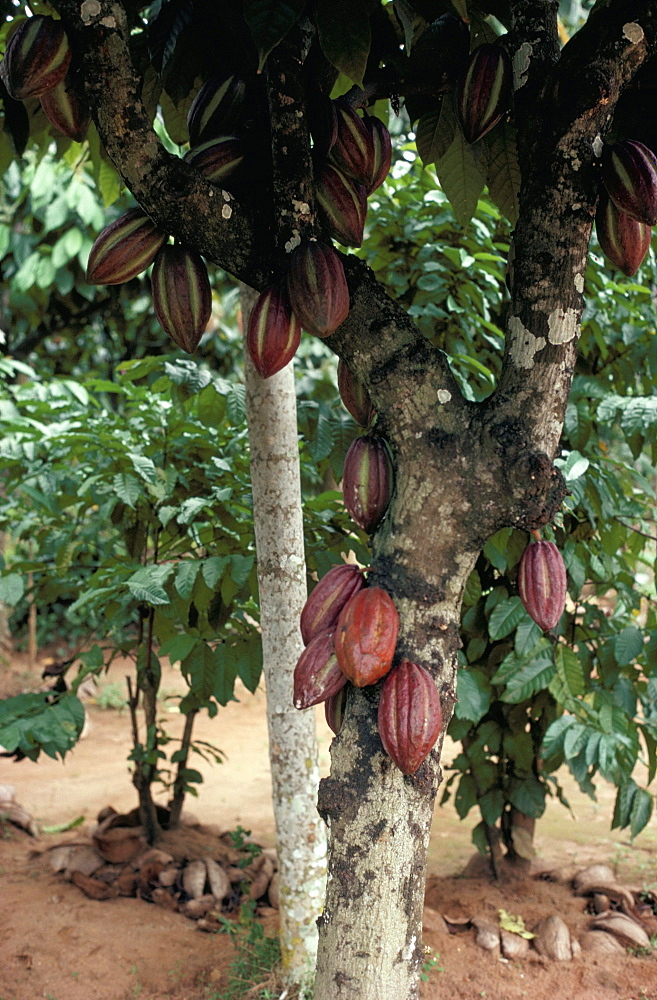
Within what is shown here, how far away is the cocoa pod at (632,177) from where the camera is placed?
0.84 meters

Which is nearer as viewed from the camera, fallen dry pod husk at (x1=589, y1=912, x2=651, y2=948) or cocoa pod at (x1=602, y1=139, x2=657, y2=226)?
cocoa pod at (x1=602, y1=139, x2=657, y2=226)

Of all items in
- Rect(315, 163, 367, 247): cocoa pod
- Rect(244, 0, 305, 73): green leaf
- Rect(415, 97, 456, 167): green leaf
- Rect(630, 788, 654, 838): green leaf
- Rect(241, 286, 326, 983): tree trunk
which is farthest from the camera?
Rect(630, 788, 654, 838): green leaf

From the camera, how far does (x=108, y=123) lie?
0.90m

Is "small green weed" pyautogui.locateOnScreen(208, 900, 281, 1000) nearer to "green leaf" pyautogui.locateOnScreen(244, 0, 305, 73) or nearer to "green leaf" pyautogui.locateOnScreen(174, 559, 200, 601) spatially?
"green leaf" pyautogui.locateOnScreen(174, 559, 200, 601)

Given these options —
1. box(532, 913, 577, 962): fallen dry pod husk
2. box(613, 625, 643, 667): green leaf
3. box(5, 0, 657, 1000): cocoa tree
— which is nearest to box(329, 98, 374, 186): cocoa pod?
box(5, 0, 657, 1000): cocoa tree

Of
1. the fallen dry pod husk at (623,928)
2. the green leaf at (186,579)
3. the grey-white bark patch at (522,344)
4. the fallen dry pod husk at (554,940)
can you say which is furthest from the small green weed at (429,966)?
the grey-white bark patch at (522,344)

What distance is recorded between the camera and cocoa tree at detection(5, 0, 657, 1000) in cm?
83

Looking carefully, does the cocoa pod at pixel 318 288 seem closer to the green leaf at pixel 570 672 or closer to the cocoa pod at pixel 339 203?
the cocoa pod at pixel 339 203

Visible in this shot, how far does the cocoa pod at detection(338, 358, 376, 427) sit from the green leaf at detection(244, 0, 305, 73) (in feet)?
1.16

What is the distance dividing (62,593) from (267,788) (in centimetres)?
197

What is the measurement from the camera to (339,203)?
0.99 m

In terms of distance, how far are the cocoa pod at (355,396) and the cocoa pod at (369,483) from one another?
0.26ft

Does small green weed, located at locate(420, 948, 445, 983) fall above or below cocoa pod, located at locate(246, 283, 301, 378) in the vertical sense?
below

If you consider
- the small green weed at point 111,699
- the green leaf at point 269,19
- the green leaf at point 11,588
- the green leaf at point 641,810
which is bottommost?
the small green weed at point 111,699
